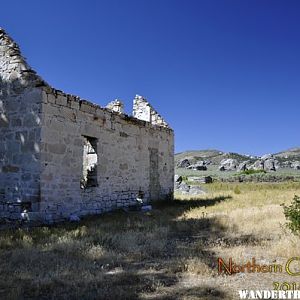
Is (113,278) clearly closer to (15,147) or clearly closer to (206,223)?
(206,223)

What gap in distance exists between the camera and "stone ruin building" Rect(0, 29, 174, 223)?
10.3m

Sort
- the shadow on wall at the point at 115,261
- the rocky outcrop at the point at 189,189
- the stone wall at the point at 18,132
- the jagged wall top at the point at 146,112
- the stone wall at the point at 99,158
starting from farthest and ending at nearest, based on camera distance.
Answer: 1. the rocky outcrop at the point at 189,189
2. the jagged wall top at the point at 146,112
3. the stone wall at the point at 99,158
4. the stone wall at the point at 18,132
5. the shadow on wall at the point at 115,261

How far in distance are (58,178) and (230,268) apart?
6467 millimetres

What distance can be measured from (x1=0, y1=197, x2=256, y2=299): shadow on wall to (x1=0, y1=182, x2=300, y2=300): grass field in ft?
0.04

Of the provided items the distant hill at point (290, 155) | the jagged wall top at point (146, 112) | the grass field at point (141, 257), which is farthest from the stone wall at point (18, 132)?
the distant hill at point (290, 155)

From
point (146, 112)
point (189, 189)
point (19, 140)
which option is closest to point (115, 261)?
point (19, 140)

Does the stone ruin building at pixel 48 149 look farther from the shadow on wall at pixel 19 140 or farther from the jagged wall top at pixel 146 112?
the jagged wall top at pixel 146 112

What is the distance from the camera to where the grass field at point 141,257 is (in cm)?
487

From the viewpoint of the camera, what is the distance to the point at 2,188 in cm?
1070

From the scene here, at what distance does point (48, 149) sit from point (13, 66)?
259 cm

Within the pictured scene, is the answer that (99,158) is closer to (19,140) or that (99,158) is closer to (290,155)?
(19,140)

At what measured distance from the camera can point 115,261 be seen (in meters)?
6.33

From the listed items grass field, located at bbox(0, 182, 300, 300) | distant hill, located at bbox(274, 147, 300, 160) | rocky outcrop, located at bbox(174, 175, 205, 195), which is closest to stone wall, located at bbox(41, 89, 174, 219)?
grass field, located at bbox(0, 182, 300, 300)

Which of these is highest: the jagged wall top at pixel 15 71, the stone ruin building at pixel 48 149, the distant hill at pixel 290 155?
the distant hill at pixel 290 155
